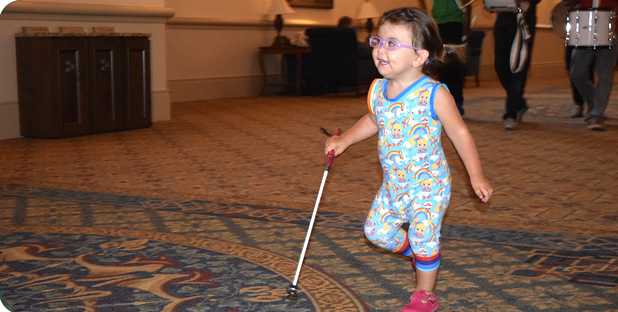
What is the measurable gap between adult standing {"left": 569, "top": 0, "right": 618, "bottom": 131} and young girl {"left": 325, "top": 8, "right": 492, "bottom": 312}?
4.72 metres

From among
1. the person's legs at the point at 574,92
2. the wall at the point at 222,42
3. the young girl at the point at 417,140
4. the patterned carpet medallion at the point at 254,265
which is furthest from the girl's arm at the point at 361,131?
the wall at the point at 222,42

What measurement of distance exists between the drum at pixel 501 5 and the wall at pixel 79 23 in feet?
11.1

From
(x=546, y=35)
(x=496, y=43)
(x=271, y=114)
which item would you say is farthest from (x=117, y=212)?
(x=546, y=35)

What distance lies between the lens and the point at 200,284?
2.33 metres

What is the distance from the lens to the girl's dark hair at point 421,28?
2.05 metres

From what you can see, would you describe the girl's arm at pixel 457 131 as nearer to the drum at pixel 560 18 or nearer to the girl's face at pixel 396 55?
the girl's face at pixel 396 55

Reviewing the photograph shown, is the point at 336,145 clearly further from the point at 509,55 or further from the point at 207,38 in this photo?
the point at 207,38

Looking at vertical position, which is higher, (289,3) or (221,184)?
(289,3)

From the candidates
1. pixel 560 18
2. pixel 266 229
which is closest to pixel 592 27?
pixel 560 18

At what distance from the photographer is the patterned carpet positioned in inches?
88.4

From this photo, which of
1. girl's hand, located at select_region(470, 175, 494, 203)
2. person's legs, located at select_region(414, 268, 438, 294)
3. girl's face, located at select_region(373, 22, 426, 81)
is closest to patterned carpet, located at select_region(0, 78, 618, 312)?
person's legs, located at select_region(414, 268, 438, 294)

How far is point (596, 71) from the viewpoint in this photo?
21.5 ft

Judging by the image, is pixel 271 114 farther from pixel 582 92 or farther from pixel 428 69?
pixel 428 69

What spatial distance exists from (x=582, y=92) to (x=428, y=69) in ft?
17.5
